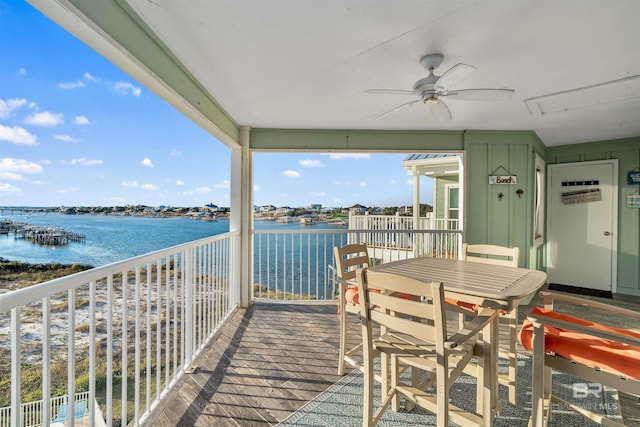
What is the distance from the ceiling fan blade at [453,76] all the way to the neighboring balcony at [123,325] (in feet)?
7.41

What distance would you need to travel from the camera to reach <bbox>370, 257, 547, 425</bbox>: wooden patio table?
60.5 inches

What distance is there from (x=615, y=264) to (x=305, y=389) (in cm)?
548

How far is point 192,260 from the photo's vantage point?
2.35 m

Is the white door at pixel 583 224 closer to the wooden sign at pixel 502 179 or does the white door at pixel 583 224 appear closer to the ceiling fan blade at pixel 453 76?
the wooden sign at pixel 502 179

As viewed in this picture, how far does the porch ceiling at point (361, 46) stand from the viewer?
5.39ft

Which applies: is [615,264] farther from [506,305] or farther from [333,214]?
[333,214]

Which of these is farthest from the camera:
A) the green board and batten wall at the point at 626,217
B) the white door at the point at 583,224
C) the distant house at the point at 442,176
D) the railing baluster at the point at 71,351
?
the distant house at the point at 442,176

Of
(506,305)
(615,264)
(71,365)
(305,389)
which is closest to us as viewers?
(71,365)

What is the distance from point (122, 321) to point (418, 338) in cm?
161

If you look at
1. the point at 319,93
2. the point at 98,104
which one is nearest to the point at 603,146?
the point at 319,93

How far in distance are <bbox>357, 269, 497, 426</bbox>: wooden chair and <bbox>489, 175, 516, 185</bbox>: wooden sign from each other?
301 cm

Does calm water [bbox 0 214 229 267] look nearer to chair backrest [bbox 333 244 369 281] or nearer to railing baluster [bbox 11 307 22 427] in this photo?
chair backrest [bbox 333 244 369 281]

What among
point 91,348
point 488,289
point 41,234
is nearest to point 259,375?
point 91,348

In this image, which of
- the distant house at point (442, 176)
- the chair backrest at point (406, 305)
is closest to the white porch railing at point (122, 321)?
the chair backrest at point (406, 305)
